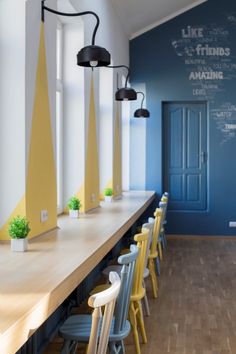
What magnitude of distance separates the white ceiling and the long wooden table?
12.7ft

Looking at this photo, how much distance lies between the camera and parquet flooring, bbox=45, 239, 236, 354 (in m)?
3.66

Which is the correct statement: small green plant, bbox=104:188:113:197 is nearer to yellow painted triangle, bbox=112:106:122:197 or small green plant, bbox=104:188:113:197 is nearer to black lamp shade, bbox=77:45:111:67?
yellow painted triangle, bbox=112:106:122:197

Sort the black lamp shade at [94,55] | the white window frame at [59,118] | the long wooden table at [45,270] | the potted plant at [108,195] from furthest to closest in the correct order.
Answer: the potted plant at [108,195], the white window frame at [59,118], the black lamp shade at [94,55], the long wooden table at [45,270]

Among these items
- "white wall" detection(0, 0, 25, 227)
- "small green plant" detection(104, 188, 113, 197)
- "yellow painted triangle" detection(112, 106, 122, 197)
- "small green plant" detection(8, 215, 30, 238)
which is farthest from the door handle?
"small green plant" detection(8, 215, 30, 238)

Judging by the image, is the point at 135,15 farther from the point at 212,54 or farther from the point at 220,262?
the point at 220,262

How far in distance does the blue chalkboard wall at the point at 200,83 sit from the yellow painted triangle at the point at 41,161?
4912mm

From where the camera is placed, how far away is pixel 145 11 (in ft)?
25.9

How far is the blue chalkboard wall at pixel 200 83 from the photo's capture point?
8539 mm

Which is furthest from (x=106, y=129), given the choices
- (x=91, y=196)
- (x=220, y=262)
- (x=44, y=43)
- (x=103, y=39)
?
(x=44, y=43)

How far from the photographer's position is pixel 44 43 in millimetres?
3736

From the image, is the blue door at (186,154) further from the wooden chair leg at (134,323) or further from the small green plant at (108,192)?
the wooden chair leg at (134,323)

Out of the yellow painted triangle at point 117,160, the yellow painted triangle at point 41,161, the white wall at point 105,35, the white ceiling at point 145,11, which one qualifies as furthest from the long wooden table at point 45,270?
the white ceiling at point 145,11

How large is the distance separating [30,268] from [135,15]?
236 inches

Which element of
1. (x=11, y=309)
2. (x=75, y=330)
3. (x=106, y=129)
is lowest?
(x=75, y=330)
